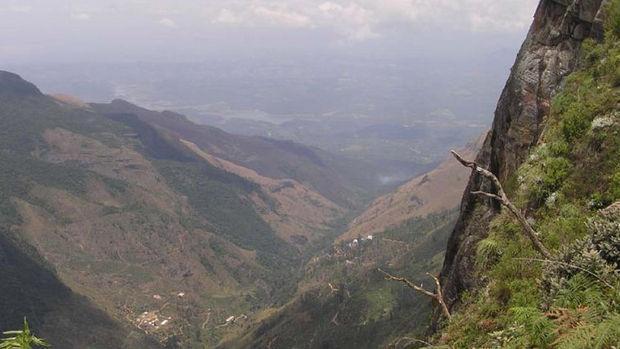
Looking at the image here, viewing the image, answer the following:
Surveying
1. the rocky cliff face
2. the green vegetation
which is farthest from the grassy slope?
the green vegetation

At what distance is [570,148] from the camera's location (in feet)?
63.4

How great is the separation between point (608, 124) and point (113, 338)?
174430mm

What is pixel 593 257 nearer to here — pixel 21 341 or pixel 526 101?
pixel 21 341

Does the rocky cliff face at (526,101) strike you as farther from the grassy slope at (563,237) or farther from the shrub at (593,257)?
the shrub at (593,257)

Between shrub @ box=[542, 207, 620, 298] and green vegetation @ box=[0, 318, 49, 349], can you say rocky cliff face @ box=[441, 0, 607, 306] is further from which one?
green vegetation @ box=[0, 318, 49, 349]

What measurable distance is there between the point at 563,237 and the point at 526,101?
13408 mm

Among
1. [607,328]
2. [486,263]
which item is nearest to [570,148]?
[486,263]

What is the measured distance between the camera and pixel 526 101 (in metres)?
26.9

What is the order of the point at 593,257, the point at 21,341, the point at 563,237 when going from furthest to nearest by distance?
the point at 563,237, the point at 593,257, the point at 21,341

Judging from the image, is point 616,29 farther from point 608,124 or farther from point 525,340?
point 525,340

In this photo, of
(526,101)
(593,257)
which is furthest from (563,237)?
(526,101)

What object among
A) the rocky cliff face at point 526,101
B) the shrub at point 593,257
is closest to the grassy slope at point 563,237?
the shrub at point 593,257

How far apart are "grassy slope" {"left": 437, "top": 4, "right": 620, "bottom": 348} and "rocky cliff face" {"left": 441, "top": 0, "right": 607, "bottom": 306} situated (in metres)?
2.09

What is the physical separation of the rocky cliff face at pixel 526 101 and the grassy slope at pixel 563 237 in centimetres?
209
